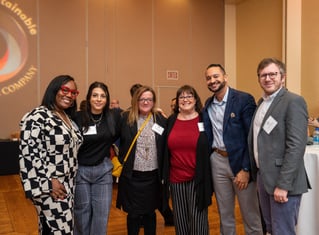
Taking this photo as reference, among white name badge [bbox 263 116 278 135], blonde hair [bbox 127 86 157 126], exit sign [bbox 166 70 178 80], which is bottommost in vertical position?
white name badge [bbox 263 116 278 135]

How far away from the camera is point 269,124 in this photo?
190cm

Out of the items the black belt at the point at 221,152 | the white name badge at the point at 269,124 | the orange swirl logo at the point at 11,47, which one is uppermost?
the orange swirl logo at the point at 11,47

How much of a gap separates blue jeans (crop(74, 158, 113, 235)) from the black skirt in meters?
0.17

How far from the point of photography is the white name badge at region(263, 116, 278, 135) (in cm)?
188

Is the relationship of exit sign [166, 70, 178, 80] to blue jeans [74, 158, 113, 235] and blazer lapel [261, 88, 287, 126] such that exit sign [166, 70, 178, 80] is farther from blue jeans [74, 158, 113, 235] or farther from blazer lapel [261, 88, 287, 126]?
blazer lapel [261, 88, 287, 126]

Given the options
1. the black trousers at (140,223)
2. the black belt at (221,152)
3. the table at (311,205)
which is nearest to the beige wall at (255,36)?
the table at (311,205)

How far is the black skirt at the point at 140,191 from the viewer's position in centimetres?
247

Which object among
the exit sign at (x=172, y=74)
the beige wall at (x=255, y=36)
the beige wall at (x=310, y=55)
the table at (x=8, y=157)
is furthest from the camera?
the exit sign at (x=172, y=74)

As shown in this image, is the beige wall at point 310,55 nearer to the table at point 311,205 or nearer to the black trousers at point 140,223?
the table at point 311,205

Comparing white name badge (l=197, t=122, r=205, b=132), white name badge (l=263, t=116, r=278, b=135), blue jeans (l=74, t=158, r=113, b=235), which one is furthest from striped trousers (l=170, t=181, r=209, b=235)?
white name badge (l=263, t=116, r=278, b=135)

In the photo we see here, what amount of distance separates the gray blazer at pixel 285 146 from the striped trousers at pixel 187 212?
65 centimetres

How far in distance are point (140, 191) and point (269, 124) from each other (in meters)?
1.15

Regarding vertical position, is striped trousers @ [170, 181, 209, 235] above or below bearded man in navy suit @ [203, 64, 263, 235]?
below

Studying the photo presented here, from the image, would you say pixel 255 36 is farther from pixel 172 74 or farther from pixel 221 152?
pixel 221 152
